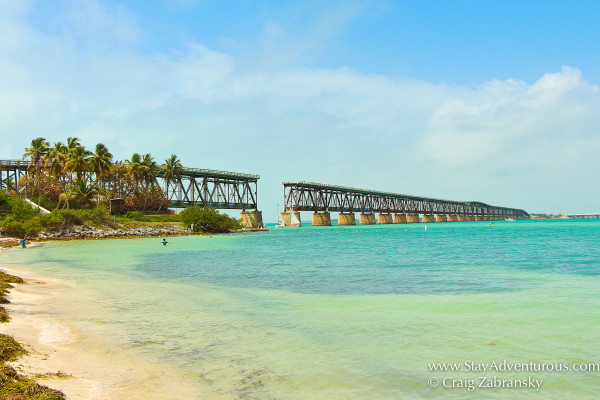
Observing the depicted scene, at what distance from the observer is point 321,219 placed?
174 meters

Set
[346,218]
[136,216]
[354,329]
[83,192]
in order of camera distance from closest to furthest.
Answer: [354,329], [83,192], [136,216], [346,218]

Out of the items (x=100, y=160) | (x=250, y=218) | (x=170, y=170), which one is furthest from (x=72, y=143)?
(x=250, y=218)

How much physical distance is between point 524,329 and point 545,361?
2686mm

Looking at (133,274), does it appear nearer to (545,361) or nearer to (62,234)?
(545,361)

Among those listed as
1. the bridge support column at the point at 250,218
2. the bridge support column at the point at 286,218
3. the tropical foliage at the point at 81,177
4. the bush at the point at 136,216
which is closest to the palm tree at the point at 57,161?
the tropical foliage at the point at 81,177

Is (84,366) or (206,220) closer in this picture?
(84,366)

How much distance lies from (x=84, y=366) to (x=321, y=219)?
16631 centimetres

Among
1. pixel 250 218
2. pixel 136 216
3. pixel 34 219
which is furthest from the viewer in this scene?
pixel 250 218

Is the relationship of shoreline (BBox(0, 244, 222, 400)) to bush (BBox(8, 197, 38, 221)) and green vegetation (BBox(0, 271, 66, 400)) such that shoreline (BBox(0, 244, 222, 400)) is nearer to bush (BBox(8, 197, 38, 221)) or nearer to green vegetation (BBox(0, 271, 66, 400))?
green vegetation (BBox(0, 271, 66, 400))

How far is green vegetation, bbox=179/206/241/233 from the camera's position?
87.8m

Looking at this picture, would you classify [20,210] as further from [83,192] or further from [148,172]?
[148,172]

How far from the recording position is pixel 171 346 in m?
9.73

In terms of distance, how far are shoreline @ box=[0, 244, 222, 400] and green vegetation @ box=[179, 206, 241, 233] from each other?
Result: 76511 millimetres

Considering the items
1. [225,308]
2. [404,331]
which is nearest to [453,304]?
[404,331]
